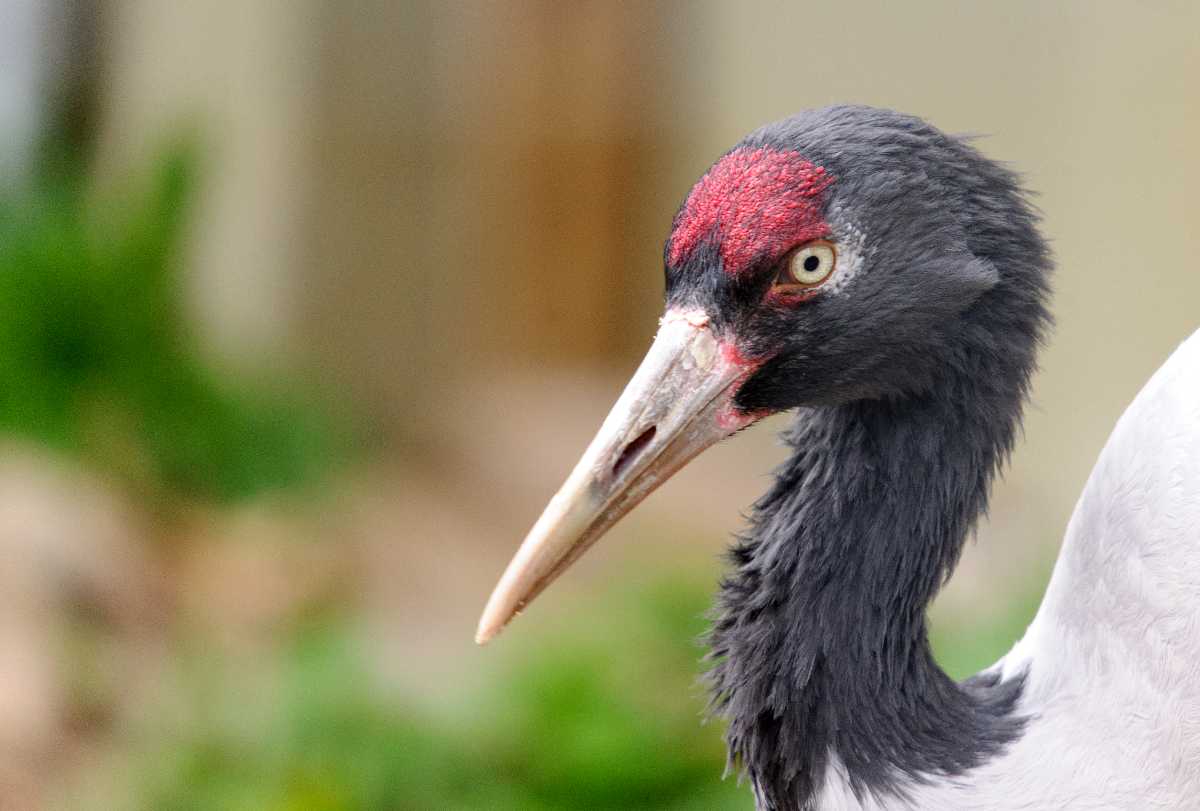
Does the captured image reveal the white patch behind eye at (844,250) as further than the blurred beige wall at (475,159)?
No

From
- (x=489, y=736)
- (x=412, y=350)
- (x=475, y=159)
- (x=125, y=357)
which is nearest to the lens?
(x=489, y=736)

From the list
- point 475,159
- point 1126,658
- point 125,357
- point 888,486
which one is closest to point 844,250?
point 888,486

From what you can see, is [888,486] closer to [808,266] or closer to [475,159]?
[808,266]

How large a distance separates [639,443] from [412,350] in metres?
5.99

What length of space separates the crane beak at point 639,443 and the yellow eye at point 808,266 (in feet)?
0.38

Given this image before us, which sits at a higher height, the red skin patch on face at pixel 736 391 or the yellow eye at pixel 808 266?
the yellow eye at pixel 808 266

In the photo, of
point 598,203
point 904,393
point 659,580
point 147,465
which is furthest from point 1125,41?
point 147,465

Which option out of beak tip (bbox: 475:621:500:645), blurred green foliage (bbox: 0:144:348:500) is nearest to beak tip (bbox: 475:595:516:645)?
beak tip (bbox: 475:621:500:645)

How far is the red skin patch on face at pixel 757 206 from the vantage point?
1.85m

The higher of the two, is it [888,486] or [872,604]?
[888,486]

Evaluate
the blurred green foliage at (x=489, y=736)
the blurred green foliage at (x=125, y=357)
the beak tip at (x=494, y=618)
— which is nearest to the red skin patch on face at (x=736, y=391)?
the beak tip at (x=494, y=618)

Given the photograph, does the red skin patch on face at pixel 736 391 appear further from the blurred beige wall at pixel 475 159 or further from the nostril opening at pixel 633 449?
the blurred beige wall at pixel 475 159

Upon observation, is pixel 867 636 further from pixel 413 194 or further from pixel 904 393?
pixel 413 194

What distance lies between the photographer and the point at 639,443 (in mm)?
1965
